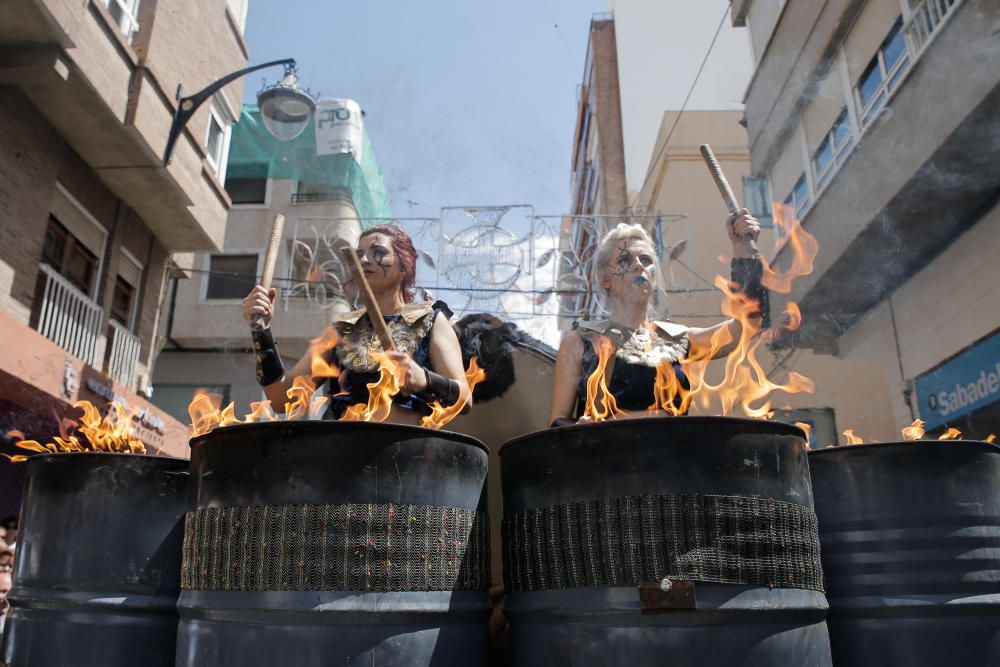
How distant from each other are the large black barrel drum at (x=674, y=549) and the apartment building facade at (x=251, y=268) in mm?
A: 15498

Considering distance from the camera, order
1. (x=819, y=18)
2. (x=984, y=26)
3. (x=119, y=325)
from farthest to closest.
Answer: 1. (x=119, y=325)
2. (x=819, y=18)
3. (x=984, y=26)

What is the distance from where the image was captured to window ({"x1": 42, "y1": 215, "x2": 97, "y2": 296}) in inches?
368

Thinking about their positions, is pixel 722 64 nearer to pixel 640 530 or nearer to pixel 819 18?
pixel 819 18

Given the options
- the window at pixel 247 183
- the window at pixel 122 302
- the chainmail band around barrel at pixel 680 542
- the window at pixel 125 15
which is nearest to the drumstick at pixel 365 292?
the chainmail band around barrel at pixel 680 542

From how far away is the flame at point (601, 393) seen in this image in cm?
217

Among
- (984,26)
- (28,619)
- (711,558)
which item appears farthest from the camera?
(984,26)

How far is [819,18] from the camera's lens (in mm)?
10055

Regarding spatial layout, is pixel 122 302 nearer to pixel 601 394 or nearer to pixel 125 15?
pixel 125 15

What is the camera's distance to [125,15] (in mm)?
10070

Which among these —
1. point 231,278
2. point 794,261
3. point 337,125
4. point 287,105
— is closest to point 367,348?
point 794,261

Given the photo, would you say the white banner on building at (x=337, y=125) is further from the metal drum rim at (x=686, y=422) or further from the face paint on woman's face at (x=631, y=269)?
the metal drum rim at (x=686, y=422)

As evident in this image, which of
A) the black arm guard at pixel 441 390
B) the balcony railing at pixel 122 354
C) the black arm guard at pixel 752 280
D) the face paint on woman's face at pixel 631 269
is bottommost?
the black arm guard at pixel 441 390

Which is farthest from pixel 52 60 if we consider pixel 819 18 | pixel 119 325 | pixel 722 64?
pixel 722 64

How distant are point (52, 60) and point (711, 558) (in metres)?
8.61
